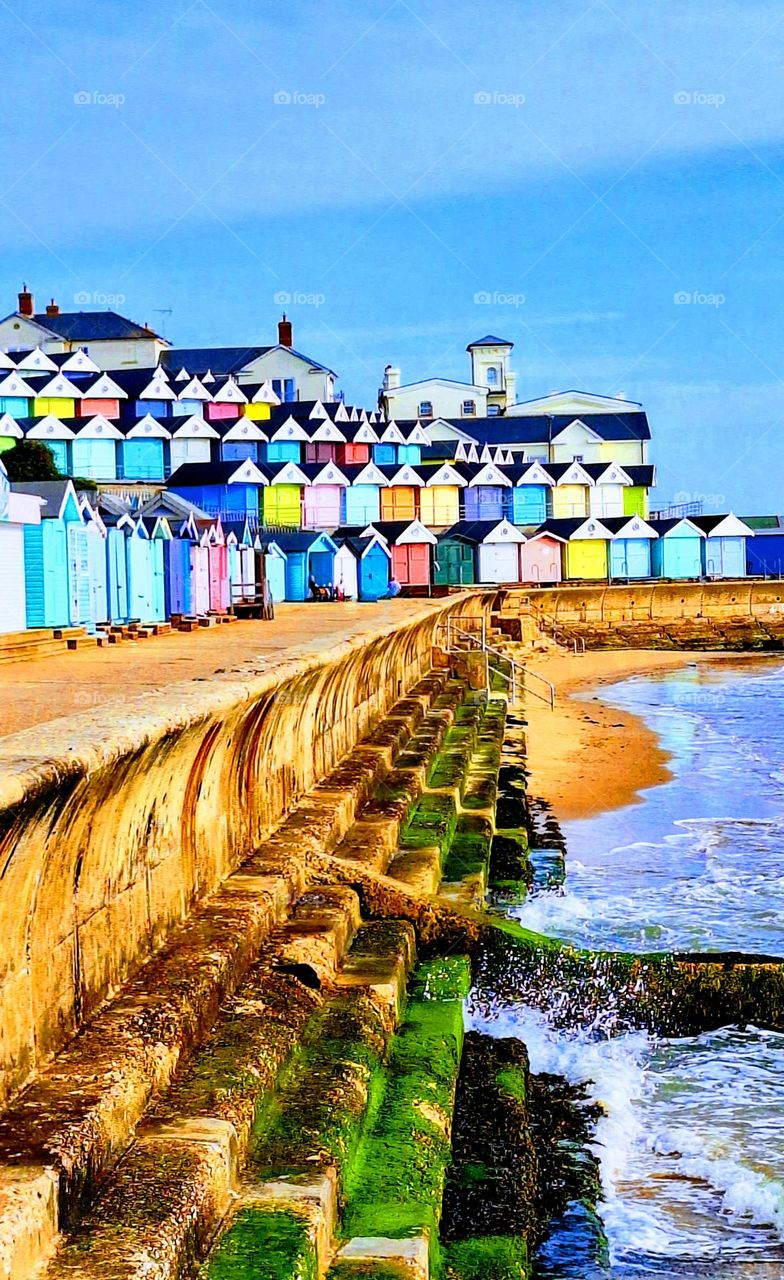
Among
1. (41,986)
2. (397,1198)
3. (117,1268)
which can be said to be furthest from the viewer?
(397,1198)

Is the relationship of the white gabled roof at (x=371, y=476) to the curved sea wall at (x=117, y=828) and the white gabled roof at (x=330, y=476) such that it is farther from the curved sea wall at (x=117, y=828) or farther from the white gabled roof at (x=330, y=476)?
the curved sea wall at (x=117, y=828)

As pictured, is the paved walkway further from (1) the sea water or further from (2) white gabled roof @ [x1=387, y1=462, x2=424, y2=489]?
(2) white gabled roof @ [x1=387, y1=462, x2=424, y2=489]

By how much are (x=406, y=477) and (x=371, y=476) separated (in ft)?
6.34

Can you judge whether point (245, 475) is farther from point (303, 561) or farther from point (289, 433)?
point (303, 561)

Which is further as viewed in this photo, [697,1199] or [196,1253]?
[697,1199]

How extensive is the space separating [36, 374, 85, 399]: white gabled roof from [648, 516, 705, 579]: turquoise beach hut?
97.3ft

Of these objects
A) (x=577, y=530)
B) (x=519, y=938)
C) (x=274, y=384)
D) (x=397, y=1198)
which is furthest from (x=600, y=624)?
(x=397, y=1198)

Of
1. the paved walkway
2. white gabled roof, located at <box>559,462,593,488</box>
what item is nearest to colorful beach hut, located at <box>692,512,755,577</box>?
white gabled roof, located at <box>559,462,593,488</box>

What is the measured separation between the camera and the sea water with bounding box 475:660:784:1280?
7.00 m

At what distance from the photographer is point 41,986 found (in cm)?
500

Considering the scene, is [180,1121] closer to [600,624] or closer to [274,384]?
[600,624]

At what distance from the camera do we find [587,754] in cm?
2636

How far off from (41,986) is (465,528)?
59782 mm

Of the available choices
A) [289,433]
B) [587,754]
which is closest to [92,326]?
[289,433]
